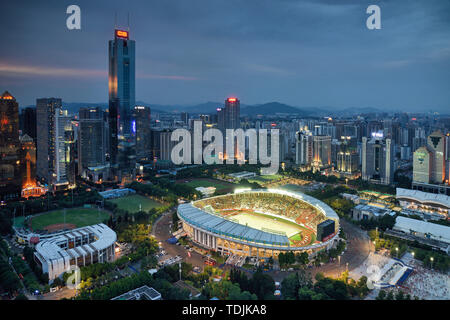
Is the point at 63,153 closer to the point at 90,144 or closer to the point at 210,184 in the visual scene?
the point at 90,144

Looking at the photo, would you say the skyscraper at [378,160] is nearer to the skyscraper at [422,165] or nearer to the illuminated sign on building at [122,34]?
the skyscraper at [422,165]

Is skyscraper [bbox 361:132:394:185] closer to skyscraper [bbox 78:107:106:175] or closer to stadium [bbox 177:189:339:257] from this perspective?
stadium [bbox 177:189:339:257]

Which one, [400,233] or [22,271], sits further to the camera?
[400,233]

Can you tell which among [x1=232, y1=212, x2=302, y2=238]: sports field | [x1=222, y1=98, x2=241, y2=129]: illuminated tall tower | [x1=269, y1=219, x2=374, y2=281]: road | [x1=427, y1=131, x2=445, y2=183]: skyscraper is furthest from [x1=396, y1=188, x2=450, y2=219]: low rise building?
[x1=222, y1=98, x2=241, y2=129]: illuminated tall tower

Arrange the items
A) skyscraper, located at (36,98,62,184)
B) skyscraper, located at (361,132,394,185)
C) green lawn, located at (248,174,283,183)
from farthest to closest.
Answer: green lawn, located at (248,174,283,183) < skyscraper, located at (361,132,394,185) < skyscraper, located at (36,98,62,184)

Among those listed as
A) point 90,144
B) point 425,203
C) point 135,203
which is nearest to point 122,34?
point 90,144
